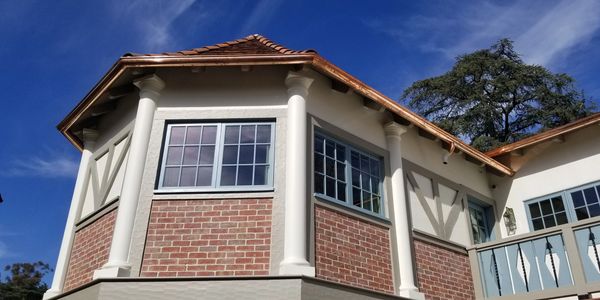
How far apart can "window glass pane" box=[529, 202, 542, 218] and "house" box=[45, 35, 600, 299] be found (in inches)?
19.6

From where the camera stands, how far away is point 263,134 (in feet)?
25.2

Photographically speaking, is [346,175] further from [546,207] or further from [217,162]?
[546,207]

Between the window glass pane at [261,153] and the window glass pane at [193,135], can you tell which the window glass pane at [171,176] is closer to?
the window glass pane at [193,135]

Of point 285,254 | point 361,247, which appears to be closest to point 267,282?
point 285,254

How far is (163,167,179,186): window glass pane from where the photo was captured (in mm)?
7285

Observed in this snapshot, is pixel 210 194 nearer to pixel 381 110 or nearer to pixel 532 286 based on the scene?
pixel 381 110

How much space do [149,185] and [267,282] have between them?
2248 mm

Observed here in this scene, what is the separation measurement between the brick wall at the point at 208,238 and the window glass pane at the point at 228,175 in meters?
0.33

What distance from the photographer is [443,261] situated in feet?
29.4

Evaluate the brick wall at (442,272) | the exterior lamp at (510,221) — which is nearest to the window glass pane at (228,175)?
the brick wall at (442,272)

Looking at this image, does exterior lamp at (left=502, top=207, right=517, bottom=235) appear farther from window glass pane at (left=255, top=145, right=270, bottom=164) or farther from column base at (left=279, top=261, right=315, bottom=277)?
window glass pane at (left=255, top=145, right=270, bottom=164)

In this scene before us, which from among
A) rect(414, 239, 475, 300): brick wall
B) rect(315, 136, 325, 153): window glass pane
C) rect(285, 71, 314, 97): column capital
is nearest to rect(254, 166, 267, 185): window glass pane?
rect(315, 136, 325, 153): window glass pane

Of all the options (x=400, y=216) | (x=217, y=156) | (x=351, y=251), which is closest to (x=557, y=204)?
(x=400, y=216)

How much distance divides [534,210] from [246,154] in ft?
21.5
